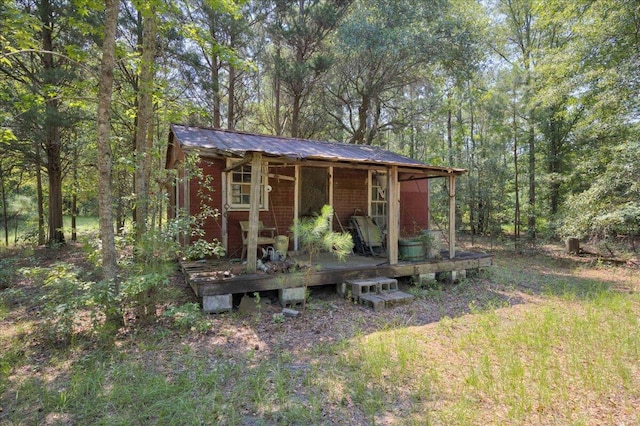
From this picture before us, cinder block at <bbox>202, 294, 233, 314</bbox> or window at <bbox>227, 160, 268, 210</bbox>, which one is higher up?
window at <bbox>227, 160, 268, 210</bbox>

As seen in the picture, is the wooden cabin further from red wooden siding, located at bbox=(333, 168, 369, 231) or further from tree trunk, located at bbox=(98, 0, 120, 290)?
tree trunk, located at bbox=(98, 0, 120, 290)

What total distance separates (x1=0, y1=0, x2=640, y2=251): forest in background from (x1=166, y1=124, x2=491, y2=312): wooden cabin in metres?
0.95

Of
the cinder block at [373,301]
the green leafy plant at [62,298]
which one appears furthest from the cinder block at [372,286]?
the green leafy plant at [62,298]

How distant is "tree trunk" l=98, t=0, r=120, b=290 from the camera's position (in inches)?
160

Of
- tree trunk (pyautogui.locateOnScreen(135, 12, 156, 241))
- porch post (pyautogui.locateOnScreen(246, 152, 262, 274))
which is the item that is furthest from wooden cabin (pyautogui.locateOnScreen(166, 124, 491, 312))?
tree trunk (pyautogui.locateOnScreen(135, 12, 156, 241))

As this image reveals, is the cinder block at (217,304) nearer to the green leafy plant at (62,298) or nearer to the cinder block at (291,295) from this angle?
the cinder block at (291,295)

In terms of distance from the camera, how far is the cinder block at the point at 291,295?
534 cm

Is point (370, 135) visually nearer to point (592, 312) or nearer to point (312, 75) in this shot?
point (312, 75)

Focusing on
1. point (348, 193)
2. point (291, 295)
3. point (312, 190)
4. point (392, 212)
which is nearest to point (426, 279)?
point (392, 212)

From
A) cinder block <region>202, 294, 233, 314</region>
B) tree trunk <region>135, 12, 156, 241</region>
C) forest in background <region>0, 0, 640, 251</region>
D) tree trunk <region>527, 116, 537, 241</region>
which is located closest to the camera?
tree trunk <region>135, 12, 156, 241</region>

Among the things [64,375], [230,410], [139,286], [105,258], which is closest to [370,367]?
[230,410]

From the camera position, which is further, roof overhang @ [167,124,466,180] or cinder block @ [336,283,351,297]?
cinder block @ [336,283,351,297]

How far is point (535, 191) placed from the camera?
14.5 meters

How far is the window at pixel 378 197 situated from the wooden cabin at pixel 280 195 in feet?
0.09
